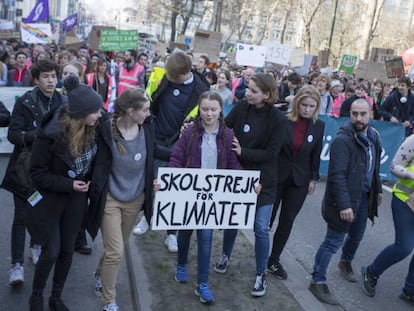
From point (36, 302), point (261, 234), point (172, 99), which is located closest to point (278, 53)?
point (172, 99)

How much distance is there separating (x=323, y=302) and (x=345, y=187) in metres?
1.02

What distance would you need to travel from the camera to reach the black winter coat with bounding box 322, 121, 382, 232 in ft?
13.8

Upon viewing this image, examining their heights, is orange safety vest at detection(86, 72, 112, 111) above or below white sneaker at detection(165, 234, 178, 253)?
above

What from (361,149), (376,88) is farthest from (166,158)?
(376,88)

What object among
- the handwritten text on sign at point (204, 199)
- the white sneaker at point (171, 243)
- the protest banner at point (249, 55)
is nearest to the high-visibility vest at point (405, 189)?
the handwritten text on sign at point (204, 199)

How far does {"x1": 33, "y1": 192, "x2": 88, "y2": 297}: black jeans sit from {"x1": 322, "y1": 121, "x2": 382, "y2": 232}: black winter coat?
6.79 ft

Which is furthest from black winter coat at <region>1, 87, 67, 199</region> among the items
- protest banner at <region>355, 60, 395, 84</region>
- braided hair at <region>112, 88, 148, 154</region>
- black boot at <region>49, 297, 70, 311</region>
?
protest banner at <region>355, 60, 395, 84</region>

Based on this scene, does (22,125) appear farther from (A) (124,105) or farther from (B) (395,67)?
(B) (395,67)

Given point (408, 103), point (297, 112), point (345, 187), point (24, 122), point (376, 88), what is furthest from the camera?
point (376, 88)

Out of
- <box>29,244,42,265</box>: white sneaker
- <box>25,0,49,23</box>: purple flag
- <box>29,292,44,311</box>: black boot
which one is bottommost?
<box>29,244,42,265</box>: white sneaker

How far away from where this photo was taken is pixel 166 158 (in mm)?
3973

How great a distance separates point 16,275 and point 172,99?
7.17 feet

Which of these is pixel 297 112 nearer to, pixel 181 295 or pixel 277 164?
pixel 277 164

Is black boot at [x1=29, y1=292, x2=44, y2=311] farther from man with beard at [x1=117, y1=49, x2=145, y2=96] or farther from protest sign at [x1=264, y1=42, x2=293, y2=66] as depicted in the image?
protest sign at [x1=264, y1=42, x2=293, y2=66]
